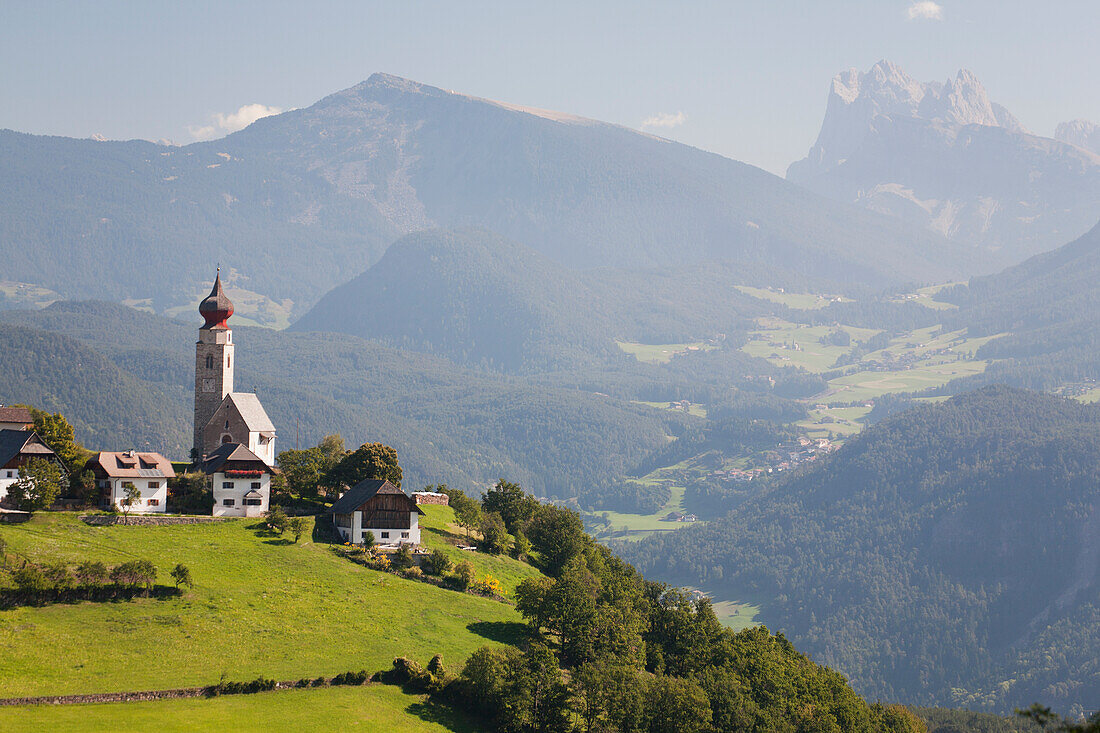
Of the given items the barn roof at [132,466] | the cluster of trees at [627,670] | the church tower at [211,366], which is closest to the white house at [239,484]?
the barn roof at [132,466]

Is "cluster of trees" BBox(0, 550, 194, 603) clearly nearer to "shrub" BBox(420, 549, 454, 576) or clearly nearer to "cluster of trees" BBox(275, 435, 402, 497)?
"shrub" BBox(420, 549, 454, 576)

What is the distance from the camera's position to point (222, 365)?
132625mm

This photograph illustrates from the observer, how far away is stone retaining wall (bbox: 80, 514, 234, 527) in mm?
104188

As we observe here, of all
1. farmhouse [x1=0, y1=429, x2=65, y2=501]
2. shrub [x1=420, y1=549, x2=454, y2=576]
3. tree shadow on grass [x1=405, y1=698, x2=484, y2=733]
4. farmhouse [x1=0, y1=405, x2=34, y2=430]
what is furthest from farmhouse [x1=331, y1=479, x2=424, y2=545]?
farmhouse [x1=0, y1=405, x2=34, y2=430]

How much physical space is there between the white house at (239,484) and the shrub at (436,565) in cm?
1571

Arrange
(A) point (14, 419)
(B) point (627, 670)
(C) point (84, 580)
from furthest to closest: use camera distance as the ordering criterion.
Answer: (A) point (14, 419) < (B) point (627, 670) < (C) point (84, 580)

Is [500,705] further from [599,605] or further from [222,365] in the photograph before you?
[222,365]

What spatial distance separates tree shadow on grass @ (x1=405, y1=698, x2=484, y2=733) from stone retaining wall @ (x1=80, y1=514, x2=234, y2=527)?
30177 mm

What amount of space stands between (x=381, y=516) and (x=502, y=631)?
16.3 m

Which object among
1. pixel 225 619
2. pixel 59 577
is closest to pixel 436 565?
pixel 225 619

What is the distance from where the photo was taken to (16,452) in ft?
343

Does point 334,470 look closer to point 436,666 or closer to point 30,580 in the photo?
point 436,666

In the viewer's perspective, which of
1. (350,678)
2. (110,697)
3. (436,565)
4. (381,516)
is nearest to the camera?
(110,697)

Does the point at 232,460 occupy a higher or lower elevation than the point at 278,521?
higher
